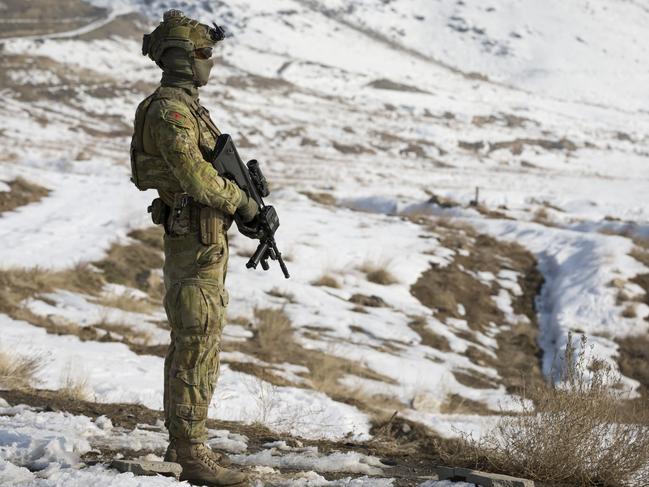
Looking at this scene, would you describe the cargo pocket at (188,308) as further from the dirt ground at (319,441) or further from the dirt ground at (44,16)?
the dirt ground at (44,16)

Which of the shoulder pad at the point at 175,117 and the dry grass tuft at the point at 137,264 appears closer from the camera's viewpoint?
the shoulder pad at the point at 175,117

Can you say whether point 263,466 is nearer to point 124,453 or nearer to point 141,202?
point 124,453

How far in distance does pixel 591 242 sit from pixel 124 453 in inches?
405

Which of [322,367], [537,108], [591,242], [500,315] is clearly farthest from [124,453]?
[537,108]

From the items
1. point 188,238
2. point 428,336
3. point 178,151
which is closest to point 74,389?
point 188,238

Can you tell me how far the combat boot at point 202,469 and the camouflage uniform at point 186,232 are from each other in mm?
48

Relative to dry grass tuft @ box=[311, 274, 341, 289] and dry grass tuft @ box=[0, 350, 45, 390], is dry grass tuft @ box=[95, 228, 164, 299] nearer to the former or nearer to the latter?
dry grass tuft @ box=[311, 274, 341, 289]

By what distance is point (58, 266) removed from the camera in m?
8.77

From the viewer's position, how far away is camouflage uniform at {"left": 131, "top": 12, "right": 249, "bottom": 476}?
3291mm

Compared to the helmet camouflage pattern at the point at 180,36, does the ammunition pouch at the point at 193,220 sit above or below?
below

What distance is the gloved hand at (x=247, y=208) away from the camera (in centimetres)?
342

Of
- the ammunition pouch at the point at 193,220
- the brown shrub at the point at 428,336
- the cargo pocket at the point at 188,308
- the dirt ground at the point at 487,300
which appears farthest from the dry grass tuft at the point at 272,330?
the ammunition pouch at the point at 193,220

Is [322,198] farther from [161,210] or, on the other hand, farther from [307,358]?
[161,210]

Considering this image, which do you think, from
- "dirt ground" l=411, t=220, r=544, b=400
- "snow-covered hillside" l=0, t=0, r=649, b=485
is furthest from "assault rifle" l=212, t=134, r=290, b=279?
"dirt ground" l=411, t=220, r=544, b=400
